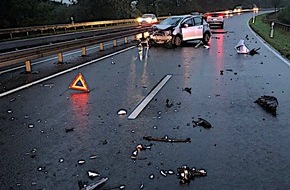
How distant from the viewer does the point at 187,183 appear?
4348 millimetres

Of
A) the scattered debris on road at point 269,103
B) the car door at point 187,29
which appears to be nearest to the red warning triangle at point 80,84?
the scattered debris on road at point 269,103

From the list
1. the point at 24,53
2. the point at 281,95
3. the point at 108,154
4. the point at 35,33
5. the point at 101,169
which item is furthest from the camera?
the point at 35,33

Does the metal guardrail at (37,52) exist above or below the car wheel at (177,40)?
above

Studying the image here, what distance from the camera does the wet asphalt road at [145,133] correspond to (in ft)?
14.9

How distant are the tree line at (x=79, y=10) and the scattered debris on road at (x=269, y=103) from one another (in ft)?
107

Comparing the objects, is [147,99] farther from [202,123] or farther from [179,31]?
[179,31]

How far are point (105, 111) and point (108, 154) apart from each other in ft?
8.01

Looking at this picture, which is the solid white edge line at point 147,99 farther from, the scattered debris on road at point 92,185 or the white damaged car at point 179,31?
the white damaged car at point 179,31

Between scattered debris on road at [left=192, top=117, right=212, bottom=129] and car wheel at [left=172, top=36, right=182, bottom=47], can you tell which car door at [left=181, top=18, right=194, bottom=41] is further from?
scattered debris on road at [left=192, top=117, right=212, bottom=129]

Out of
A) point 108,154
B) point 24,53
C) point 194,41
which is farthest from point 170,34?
point 108,154

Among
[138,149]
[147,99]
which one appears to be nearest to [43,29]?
[147,99]

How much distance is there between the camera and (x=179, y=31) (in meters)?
22.5

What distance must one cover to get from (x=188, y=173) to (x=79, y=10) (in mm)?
57549

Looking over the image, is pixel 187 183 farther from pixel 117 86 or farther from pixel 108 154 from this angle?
pixel 117 86
